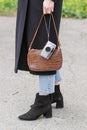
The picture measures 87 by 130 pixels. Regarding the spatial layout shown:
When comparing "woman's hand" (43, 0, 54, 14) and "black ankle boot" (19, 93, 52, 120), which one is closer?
"woman's hand" (43, 0, 54, 14)

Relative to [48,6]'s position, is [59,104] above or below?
below

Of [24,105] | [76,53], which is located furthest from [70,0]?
[24,105]

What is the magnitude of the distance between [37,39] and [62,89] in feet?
4.10

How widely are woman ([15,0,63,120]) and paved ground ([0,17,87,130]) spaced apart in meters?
0.12

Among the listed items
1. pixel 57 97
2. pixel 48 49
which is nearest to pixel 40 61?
pixel 48 49

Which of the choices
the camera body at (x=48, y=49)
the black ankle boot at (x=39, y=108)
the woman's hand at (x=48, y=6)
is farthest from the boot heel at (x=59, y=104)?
the woman's hand at (x=48, y=6)

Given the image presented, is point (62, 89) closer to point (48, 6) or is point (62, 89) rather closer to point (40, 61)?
point (40, 61)

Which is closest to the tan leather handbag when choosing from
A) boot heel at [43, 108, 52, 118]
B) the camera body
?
the camera body

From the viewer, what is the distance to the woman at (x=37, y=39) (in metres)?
4.35

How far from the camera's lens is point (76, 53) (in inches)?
281

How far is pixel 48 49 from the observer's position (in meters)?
4.35

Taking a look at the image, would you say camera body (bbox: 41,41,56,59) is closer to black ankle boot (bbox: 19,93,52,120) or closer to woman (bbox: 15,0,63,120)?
woman (bbox: 15,0,63,120)

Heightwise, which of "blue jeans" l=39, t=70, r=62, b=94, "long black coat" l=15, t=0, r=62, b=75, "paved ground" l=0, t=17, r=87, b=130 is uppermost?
"long black coat" l=15, t=0, r=62, b=75

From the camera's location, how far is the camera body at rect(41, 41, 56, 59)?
435cm
